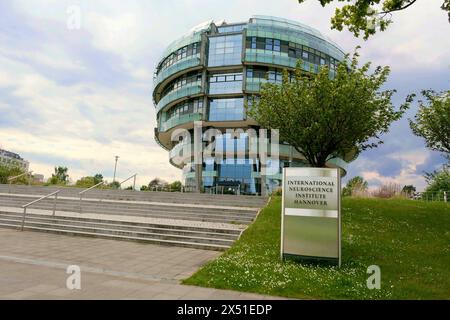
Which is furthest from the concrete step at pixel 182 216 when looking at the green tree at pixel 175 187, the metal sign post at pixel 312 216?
the green tree at pixel 175 187

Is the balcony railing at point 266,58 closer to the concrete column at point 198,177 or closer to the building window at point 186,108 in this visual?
the building window at point 186,108

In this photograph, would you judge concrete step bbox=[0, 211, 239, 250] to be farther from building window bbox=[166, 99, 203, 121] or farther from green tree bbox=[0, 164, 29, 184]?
building window bbox=[166, 99, 203, 121]

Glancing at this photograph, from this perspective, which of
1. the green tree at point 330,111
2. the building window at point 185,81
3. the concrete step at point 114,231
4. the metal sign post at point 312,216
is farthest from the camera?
the building window at point 185,81

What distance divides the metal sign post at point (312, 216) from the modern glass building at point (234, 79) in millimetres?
32440

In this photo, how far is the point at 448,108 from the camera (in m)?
19.3

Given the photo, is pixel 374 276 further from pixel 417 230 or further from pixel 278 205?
pixel 278 205

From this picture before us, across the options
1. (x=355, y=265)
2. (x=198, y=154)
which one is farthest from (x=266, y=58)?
(x=355, y=265)

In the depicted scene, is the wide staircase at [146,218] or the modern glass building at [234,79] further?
the modern glass building at [234,79]

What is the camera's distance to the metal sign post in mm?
8836

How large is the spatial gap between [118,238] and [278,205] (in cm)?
858

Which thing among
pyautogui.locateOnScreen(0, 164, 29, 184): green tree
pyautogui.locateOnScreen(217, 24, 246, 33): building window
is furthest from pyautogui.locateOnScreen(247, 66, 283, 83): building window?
pyautogui.locateOnScreen(0, 164, 29, 184): green tree

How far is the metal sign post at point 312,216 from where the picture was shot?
8.84 meters

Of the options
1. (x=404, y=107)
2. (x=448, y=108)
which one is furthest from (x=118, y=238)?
(x=448, y=108)
